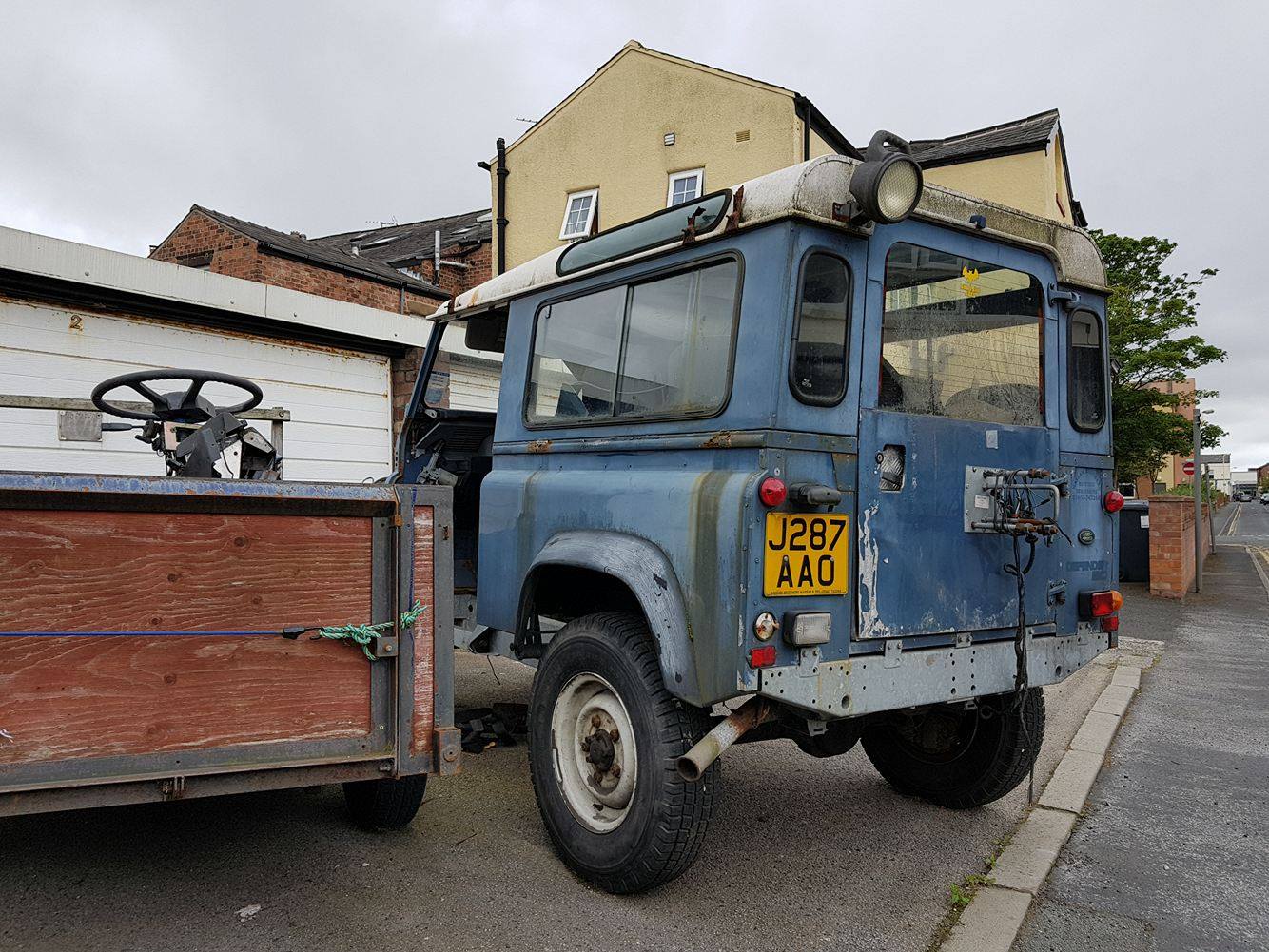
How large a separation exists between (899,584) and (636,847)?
127 cm

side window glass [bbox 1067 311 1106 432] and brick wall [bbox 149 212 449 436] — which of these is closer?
side window glass [bbox 1067 311 1106 432]

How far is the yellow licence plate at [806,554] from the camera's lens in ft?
9.24

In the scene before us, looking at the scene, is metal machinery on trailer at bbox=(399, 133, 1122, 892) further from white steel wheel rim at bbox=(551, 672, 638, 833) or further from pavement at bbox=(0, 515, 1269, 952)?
pavement at bbox=(0, 515, 1269, 952)

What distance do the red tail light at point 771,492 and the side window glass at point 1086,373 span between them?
5.66 feet

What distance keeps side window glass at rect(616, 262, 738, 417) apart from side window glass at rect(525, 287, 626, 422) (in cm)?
10

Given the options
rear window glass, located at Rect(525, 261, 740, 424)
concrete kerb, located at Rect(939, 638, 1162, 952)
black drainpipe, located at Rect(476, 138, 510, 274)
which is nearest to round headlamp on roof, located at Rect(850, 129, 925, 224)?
rear window glass, located at Rect(525, 261, 740, 424)

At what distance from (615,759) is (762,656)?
0.83 metres

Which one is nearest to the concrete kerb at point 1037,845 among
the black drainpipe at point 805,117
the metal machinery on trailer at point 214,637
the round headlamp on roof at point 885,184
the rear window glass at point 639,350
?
the metal machinery on trailer at point 214,637

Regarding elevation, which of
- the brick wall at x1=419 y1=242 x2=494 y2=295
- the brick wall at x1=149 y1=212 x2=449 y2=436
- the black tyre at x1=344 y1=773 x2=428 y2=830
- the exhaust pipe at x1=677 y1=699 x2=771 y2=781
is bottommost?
the black tyre at x1=344 y1=773 x2=428 y2=830

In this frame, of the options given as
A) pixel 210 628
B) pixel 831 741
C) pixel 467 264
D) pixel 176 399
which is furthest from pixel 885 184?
pixel 467 264

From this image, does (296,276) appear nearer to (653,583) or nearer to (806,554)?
(653,583)

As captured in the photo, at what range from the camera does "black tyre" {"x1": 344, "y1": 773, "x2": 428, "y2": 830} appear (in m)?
3.47

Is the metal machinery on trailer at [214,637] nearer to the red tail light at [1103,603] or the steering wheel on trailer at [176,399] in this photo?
the steering wheel on trailer at [176,399]

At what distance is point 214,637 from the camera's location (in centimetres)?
259
